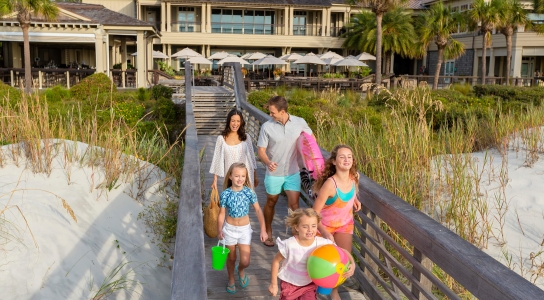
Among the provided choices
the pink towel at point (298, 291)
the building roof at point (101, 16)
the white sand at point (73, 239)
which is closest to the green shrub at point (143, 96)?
the building roof at point (101, 16)

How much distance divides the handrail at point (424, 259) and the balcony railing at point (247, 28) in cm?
3906

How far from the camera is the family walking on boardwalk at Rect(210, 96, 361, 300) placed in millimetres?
3588

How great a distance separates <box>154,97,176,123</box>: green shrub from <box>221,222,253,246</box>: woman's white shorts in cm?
1275

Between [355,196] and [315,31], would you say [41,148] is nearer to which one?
[355,196]

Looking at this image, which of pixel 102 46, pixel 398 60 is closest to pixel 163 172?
pixel 102 46

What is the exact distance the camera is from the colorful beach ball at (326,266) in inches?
135

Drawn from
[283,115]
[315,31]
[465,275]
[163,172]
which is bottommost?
[163,172]

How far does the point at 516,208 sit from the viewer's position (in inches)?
285

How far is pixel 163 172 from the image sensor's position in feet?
27.1

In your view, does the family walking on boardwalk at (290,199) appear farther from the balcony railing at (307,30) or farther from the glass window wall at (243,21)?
the balcony railing at (307,30)

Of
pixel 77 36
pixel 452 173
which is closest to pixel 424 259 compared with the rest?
pixel 452 173

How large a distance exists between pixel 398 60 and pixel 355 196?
151 ft

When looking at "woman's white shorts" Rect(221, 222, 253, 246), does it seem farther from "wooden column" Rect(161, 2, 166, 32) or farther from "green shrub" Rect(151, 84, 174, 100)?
"wooden column" Rect(161, 2, 166, 32)

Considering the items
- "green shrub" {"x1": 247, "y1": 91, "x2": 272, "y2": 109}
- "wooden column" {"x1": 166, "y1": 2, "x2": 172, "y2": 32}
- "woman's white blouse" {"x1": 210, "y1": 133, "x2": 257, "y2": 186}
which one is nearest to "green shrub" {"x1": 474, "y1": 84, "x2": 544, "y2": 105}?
"green shrub" {"x1": 247, "y1": 91, "x2": 272, "y2": 109}
